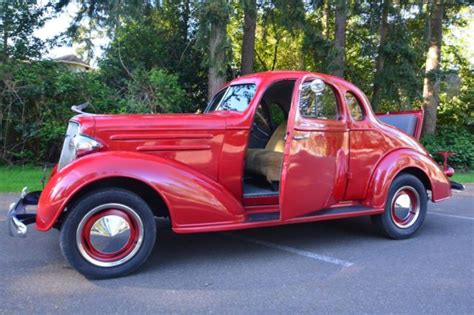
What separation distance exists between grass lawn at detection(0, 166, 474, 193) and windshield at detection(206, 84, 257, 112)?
4.47 m

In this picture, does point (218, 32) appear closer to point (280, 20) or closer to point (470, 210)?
point (280, 20)

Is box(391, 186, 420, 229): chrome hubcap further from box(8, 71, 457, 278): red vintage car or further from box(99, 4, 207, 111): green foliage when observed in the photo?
box(99, 4, 207, 111): green foliage

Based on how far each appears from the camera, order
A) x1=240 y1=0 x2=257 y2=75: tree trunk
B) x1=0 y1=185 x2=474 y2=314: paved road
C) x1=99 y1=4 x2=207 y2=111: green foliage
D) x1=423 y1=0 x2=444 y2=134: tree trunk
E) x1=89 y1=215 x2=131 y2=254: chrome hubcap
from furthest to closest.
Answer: x1=423 y1=0 x2=444 y2=134: tree trunk, x1=240 y1=0 x2=257 y2=75: tree trunk, x1=99 y1=4 x2=207 y2=111: green foliage, x1=89 y1=215 x2=131 y2=254: chrome hubcap, x1=0 y1=185 x2=474 y2=314: paved road

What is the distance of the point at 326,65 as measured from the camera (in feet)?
42.6

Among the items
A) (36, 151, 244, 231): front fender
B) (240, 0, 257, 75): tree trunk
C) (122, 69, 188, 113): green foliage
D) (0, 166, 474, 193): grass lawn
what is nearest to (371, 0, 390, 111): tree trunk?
(240, 0, 257, 75): tree trunk

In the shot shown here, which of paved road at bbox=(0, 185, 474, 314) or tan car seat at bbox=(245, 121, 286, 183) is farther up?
tan car seat at bbox=(245, 121, 286, 183)

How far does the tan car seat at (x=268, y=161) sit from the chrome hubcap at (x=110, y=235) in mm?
1838

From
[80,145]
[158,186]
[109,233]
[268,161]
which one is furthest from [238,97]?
[109,233]

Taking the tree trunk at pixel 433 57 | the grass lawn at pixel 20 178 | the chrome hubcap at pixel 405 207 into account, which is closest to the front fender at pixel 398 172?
the chrome hubcap at pixel 405 207

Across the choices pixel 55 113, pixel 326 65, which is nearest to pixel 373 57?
pixel 326 65

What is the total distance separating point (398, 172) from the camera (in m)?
5.52

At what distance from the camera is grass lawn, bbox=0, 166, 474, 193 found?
8.51 meters

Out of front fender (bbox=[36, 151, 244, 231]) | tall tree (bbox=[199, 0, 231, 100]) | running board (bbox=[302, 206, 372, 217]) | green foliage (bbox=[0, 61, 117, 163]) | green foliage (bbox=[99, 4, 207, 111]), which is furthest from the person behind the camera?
green foliage (bbox=[99, 4, 207, 111])

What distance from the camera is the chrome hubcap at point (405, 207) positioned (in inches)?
221
